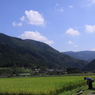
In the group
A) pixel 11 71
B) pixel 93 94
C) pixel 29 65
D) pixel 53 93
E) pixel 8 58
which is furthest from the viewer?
pixel 8 58

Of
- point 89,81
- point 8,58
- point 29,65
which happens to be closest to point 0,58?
point 8,58

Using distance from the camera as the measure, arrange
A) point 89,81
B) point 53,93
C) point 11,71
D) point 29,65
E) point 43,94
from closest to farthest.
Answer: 1. point 43,94
2. point 53,93
3. point 89,81
4. point 11,71
5. point 29,65

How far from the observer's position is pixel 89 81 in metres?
21.1

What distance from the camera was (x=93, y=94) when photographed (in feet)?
54.8

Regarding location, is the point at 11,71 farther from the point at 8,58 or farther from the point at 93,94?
the point at 93,94

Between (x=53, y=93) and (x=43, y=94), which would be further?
(x=53, y=93)

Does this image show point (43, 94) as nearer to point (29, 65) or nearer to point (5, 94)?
point (5, 94)

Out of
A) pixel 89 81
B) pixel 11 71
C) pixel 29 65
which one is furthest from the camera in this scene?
pixel 29 65

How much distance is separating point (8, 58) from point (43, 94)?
18827 cm

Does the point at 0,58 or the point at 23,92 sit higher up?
the point at 0,58

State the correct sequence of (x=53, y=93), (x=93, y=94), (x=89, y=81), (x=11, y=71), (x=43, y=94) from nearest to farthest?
(x=43, y=94)
(x=53, y=93)
(x=93, y=94)
(x=89, y=81)
(x=11, y=71)

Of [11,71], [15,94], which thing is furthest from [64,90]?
[11,71]

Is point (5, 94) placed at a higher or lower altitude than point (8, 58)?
lower

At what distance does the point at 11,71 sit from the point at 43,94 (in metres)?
122
